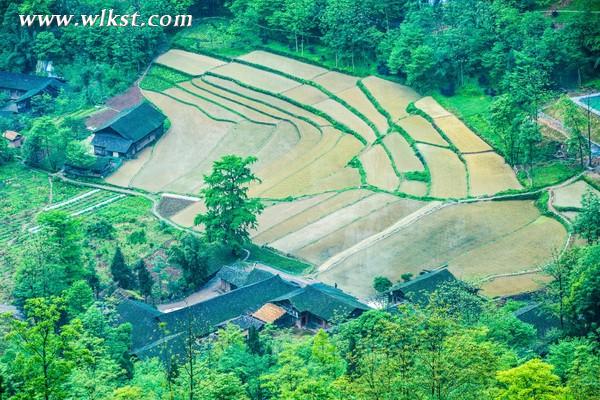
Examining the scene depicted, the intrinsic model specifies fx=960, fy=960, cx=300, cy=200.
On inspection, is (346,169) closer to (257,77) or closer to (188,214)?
(188,214)

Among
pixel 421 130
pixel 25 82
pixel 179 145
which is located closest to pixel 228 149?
pixel 179 145

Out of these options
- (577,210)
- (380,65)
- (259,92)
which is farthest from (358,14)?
(577,210)

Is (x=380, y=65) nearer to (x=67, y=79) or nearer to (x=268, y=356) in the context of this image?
(x=67, y=79)

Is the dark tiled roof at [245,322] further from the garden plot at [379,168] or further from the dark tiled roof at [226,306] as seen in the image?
the garden plot at [379,168]

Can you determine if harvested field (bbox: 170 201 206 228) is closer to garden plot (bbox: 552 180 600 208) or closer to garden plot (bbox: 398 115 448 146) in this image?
garden plot (bbox: 398 115 448 146)

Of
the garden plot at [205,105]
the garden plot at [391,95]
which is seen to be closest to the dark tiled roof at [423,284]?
the garden plot at [391,95]
